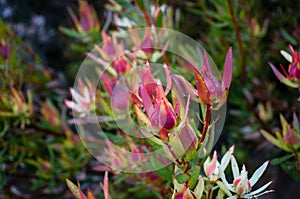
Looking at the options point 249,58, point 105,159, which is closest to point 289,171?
point 105,159

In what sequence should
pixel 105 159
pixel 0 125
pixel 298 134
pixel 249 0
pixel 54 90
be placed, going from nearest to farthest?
pixel 298 134
pixel 105 159
pixel 0 125
pixel 249 0
pixel 54 90

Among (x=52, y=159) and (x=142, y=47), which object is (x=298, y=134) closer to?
(x=142, y=47)

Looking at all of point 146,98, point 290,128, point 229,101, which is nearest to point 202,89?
point 146,98

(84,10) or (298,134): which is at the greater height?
(84,10)

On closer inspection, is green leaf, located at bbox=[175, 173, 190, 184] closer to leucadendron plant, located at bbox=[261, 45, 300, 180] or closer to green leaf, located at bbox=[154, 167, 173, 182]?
green leaf, located at bbox=[154, 167, 173, 182]

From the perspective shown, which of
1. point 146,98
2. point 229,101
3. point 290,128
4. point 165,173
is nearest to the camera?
point 146,98

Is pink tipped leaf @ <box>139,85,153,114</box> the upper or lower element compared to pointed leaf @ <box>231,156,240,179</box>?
upper

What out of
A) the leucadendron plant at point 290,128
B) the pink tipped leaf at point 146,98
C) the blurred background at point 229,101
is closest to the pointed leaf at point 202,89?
the pink tipped leaf at point 146,98

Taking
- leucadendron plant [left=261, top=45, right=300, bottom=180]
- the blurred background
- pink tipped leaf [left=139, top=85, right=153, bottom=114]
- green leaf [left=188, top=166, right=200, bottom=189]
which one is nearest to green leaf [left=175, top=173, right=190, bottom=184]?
green leaf [left=188, top=166, right=200, bottom=189]

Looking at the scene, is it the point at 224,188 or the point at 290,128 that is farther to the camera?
the point at 290,128

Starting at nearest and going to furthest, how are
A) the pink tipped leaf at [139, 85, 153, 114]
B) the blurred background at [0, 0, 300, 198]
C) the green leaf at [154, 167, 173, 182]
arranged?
1. the pink tipped leaf at [139, 85, 153, 114]
2. the green leaf at [154, 167, 173, 182]
3. the blurred background at [0, 0, 300, 198]

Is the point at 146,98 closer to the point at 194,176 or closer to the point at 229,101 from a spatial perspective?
the point at 194,176
